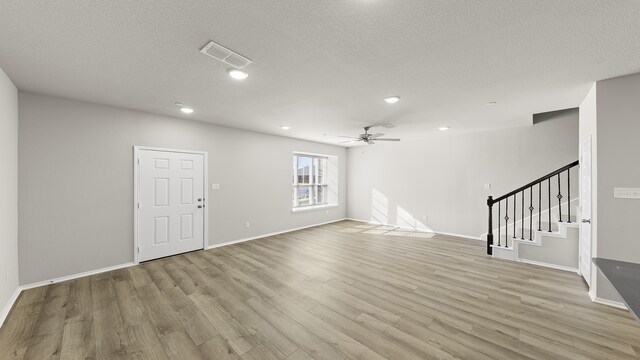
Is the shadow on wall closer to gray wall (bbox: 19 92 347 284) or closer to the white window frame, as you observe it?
the white window frame

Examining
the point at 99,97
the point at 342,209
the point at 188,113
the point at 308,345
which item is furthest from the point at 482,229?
the point at 99,97

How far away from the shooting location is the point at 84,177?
11.6ft

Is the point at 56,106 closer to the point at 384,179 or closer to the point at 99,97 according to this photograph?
the point at 99,97

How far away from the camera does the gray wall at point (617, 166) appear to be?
255 centimetres

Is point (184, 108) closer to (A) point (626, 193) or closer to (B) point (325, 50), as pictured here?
(B) point (325, 50)

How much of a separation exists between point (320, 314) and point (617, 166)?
145 inches

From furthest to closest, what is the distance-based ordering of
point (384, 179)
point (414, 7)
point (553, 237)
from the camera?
1. point (384, 179)
2. point (553, 237)
3. point (414, 7)

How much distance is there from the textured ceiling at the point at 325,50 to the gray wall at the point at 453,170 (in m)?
1.47

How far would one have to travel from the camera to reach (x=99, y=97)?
3342 mm

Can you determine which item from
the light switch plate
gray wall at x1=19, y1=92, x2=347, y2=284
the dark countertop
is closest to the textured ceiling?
gray wall at x1=19, y1=92, x2=347, y2=284

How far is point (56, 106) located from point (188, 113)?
164cm

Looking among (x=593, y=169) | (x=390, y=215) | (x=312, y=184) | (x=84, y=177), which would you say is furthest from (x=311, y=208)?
(x=593, y=169)

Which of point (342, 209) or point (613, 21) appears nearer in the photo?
point (613, 21)

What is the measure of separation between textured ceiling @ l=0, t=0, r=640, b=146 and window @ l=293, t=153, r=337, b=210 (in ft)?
11.9
